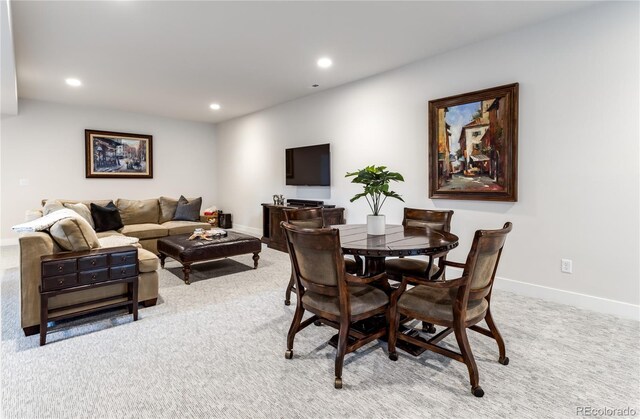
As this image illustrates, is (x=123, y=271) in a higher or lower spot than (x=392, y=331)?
higher

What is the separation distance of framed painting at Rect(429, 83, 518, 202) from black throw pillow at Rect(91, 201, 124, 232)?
4587mm

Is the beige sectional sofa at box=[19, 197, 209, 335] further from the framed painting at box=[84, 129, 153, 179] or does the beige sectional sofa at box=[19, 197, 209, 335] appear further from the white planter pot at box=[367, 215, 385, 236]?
the framed painting at box=[84, 129, 153, 179]

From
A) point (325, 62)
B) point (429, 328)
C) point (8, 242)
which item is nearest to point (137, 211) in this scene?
point (8, 242)

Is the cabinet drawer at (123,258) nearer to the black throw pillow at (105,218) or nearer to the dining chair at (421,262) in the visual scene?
the dining chair at (421,262)

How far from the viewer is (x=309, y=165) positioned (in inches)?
223

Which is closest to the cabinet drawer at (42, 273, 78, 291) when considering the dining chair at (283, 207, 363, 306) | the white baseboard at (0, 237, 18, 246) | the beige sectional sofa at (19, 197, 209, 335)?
the beige sectional sofa at (19, 197, 209, 335)

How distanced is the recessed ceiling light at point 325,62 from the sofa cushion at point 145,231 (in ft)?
11.1

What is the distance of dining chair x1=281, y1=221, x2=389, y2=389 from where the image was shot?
1.86 metres

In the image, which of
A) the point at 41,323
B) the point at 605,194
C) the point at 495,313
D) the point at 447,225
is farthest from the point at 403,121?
the point at 41,323

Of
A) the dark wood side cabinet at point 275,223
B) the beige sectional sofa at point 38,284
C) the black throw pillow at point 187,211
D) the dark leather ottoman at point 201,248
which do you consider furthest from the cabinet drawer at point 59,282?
the black throw pillow at point 187,211

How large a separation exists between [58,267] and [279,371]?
1.81 m

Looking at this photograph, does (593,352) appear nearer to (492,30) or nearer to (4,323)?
(492,30)

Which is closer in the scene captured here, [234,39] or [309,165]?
[234,39]

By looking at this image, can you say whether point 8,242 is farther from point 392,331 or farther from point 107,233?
point 392,331
